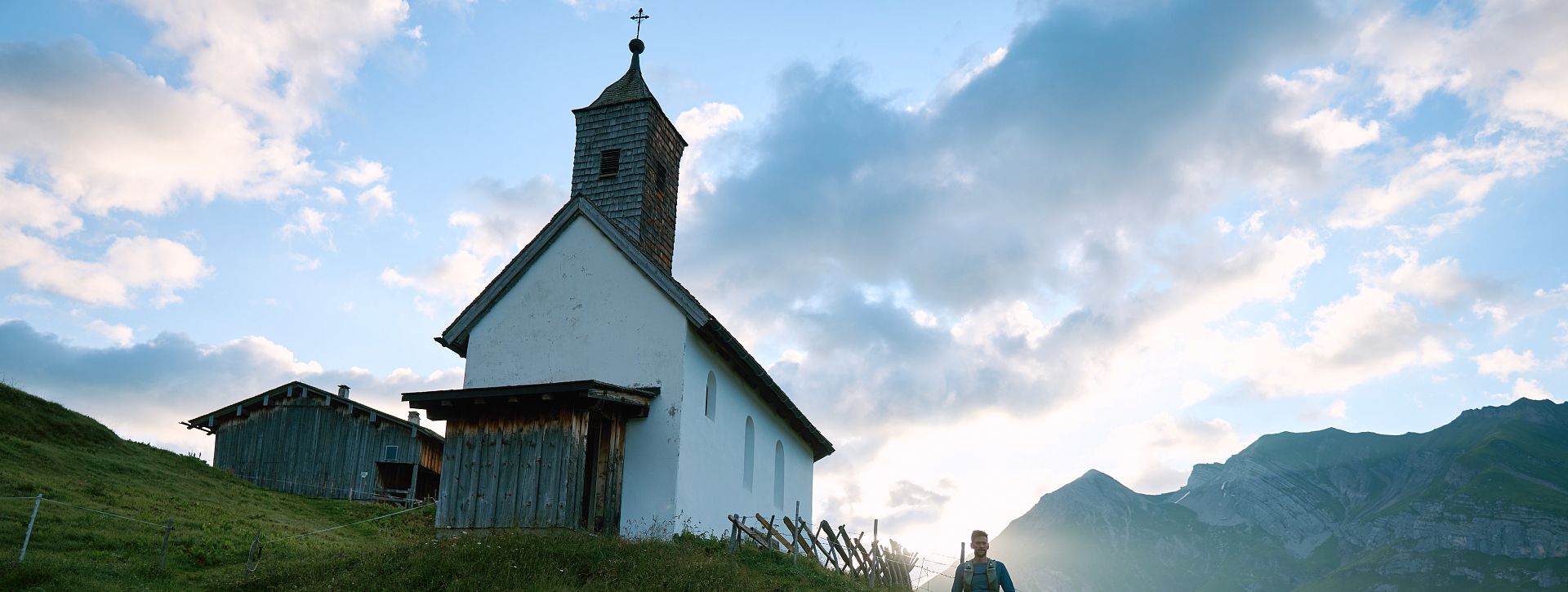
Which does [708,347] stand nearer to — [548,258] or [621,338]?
[621,338]

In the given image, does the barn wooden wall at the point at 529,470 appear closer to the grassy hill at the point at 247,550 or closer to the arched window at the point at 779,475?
the grassy hill at the point at 247,550

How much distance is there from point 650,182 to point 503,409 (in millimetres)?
7828

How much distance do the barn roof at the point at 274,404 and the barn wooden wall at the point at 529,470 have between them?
23.1m

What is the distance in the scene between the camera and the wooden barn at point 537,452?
22.2 metres

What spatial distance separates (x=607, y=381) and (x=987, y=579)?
13695 millimetres

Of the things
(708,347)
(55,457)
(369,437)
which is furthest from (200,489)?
(708,347)

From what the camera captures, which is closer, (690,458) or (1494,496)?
(690,458)

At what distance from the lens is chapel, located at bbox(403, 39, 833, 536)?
22625 mm

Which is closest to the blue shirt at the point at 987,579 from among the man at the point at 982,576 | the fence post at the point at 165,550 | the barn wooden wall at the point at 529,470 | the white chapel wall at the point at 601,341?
the man at the point at 982,576

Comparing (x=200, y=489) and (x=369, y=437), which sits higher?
(x=369, y=437)

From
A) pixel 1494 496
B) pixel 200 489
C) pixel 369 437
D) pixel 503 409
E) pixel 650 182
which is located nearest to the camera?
pixel 503 409

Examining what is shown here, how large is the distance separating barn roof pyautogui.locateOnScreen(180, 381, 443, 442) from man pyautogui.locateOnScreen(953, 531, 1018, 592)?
36740 mm

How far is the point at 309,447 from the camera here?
44500 millimetres

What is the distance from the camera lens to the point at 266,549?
82.4 ft
